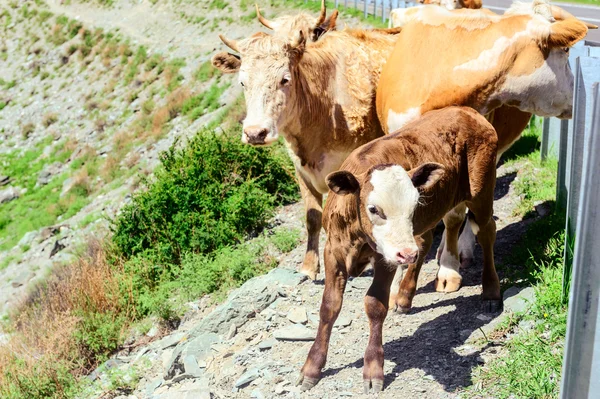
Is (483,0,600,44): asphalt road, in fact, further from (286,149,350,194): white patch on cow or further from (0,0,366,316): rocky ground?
(286,149,350,194): white patch on cow

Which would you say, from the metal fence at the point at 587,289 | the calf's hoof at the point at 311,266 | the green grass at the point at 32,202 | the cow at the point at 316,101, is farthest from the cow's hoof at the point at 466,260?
the green grass at the point at 32,202

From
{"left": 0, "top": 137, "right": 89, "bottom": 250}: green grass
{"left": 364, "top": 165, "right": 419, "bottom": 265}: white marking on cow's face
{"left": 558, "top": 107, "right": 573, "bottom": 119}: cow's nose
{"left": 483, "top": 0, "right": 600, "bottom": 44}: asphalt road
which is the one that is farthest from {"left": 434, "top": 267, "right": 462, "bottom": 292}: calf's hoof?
{"left": 0, "top": 137, "right": 89, "bottom": 250}: green grass

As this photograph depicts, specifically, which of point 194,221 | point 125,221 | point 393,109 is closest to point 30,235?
point 125,221

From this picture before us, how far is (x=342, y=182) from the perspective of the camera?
17.5ft

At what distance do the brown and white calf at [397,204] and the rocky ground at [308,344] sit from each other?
258mm

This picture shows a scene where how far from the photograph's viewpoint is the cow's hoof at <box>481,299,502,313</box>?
666 cm

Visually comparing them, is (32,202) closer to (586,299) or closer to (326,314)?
(326,314)

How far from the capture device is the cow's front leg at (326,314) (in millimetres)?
5793

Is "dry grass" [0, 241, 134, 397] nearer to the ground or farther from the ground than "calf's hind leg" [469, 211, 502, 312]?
nearer to the ground

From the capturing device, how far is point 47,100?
31.4 meters

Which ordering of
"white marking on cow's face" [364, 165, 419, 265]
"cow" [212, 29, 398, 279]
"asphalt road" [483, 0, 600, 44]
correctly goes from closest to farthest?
"white marking on cow's face" [364, 165, 419, 265] → "cow" [212, 29, 398, 279] → "asphalt road" [483, 0, 600, 44]

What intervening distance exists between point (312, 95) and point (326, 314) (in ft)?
9.42

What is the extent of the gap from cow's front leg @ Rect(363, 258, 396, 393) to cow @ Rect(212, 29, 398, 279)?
2.11 metres

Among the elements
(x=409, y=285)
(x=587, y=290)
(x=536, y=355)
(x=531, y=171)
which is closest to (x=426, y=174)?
(x=587, y=290)
